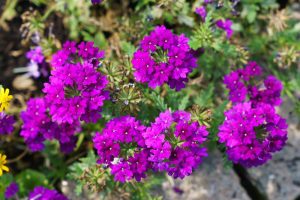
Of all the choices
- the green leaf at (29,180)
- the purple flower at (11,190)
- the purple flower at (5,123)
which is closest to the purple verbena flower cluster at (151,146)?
the purple flower at (5,123)

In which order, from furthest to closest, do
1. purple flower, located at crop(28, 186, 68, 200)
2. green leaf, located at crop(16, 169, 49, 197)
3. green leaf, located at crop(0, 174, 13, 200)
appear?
green leaf, located at crop(16, 169, 49, 197) → green leaf, located at crop(0, 174, 13, 200) → purple flower, located at crop(28, 186, 68, 200)

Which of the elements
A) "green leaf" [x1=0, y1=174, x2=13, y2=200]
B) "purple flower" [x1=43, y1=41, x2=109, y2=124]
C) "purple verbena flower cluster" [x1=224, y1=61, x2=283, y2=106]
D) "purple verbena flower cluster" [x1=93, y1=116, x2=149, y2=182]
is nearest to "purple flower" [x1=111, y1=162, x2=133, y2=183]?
"purple verbena flower cluster" [x1=93, y1=116, x2=149, y2=182]

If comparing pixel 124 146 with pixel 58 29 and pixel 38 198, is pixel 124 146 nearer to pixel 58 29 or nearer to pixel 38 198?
pixel 38 198

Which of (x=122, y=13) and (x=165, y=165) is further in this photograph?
(x=122, y=13)

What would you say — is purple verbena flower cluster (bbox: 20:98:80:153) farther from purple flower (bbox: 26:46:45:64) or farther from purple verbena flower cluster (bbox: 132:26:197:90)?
purple verbena flower cluster (bbox: 132:26:197:90)

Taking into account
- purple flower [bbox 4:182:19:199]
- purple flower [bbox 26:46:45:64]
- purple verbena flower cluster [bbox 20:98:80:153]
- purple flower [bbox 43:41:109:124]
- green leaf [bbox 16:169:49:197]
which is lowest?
green leaf [bbox 16:169:49:197]

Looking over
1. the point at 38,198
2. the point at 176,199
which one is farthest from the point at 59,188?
the point at 176,199
